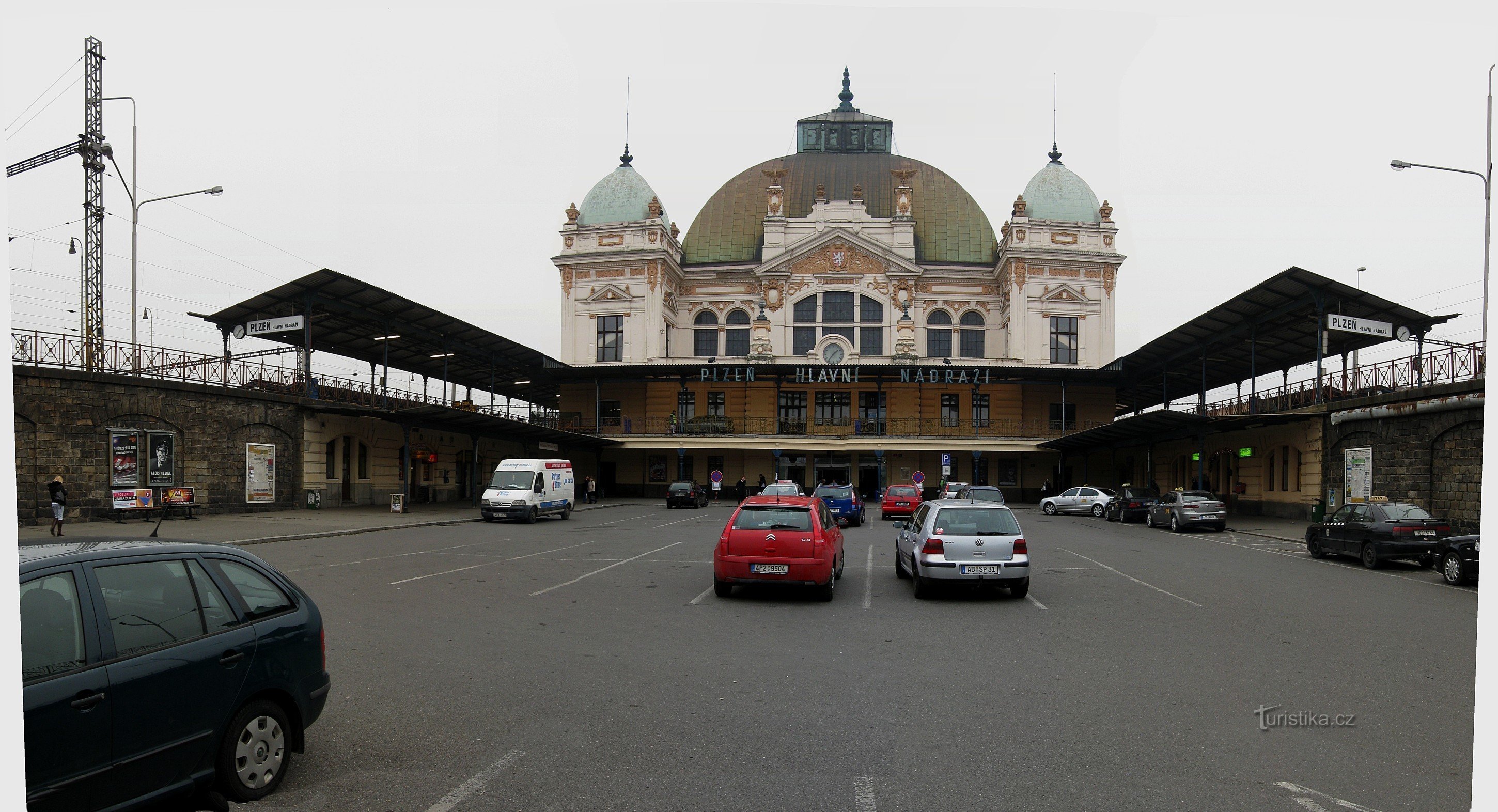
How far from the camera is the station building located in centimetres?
5931

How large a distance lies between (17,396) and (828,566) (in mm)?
23232

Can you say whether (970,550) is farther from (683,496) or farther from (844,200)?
(844,200)

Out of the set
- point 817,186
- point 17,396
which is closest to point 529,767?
point 17,396

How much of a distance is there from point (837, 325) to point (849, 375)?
26.7 feet

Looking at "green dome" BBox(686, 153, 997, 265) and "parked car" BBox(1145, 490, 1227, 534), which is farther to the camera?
"green dome" BBox(686, 153, 997, 265)

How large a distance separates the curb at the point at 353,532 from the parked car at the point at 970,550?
463 inches

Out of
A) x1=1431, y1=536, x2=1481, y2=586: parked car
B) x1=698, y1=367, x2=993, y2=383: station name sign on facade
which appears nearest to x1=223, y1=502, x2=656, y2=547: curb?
x1=1431, y1=536, x2=1481, y2=586: parked car

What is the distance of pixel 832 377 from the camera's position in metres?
60.1

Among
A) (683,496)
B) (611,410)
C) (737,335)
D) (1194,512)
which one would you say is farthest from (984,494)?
(737,335)

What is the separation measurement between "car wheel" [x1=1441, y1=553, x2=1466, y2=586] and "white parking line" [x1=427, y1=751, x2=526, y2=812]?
55.3 ft

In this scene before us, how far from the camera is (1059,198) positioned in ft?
222

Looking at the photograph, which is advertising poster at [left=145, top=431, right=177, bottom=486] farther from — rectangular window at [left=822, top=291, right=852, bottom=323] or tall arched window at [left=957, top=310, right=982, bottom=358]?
tall arched window at [left=957, top=310, right=982, bottom=358]

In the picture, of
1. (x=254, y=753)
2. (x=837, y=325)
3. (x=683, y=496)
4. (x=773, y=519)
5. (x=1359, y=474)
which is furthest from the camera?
(x=837, y=325)

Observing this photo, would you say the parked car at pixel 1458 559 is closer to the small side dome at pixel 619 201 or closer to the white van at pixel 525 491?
the white van at pixel 525 491
